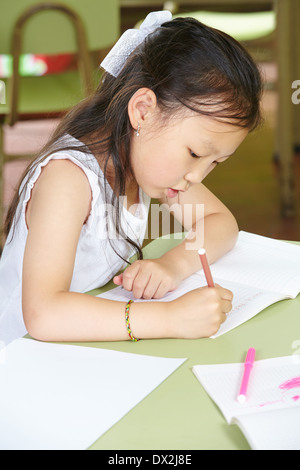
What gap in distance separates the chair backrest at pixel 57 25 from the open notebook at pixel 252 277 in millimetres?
1316

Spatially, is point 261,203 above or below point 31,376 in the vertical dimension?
below

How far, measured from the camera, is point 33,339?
81cm

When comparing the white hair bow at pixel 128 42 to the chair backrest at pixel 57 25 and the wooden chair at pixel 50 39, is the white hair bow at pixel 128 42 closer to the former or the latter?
the wooden chair at pixel 50 39

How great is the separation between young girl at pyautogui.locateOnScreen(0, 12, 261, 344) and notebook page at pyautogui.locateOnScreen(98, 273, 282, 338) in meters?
0.01

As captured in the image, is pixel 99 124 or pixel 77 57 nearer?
pixel 99 124

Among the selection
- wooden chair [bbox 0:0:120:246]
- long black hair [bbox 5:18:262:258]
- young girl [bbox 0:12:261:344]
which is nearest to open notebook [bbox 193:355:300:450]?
young girl [bbox 0:12:261:344]

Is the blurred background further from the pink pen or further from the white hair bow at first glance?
the pink pen

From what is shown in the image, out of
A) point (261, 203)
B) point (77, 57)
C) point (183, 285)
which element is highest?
point (77, 57)

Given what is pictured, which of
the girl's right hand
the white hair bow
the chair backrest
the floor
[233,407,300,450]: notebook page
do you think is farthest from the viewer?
the floor

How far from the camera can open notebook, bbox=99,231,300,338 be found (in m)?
0.88

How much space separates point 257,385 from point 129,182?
0.51 meters

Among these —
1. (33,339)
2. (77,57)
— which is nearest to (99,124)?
(33,339)

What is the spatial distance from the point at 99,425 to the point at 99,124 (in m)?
0.56
